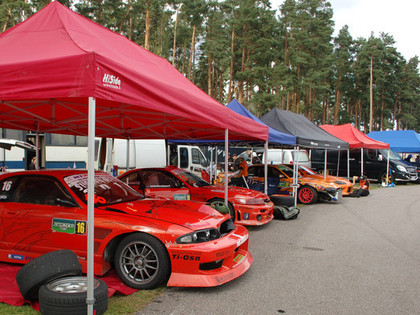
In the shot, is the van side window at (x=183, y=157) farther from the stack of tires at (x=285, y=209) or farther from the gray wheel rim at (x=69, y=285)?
the gray wheel rim at (x=69, y=285)

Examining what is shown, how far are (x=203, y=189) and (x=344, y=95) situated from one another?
1937 inches

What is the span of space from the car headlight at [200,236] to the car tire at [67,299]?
966 mm

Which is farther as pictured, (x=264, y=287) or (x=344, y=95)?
(x=344, y=95)

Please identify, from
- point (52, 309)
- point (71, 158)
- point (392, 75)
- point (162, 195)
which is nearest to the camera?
point (52, 309)

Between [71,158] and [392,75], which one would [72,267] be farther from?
[392,75]

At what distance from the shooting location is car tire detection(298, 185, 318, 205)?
1180 centimetres

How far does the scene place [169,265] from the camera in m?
3.87

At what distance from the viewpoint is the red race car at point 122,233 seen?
384 centimetres

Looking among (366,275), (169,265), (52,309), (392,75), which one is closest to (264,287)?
(169,265)

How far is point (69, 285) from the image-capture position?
345 centimetres

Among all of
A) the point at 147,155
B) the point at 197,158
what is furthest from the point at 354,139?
the point at 147,155

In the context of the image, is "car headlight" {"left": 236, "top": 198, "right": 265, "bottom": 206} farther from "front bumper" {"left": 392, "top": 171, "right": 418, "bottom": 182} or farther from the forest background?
the forest background

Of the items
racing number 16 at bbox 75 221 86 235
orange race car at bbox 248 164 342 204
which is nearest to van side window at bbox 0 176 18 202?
racing number 16 at bbox 75 221 86 235

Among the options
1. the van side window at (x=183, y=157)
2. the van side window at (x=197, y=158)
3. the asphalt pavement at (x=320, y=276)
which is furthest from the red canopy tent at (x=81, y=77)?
the van side window at (x=197, y=158)
